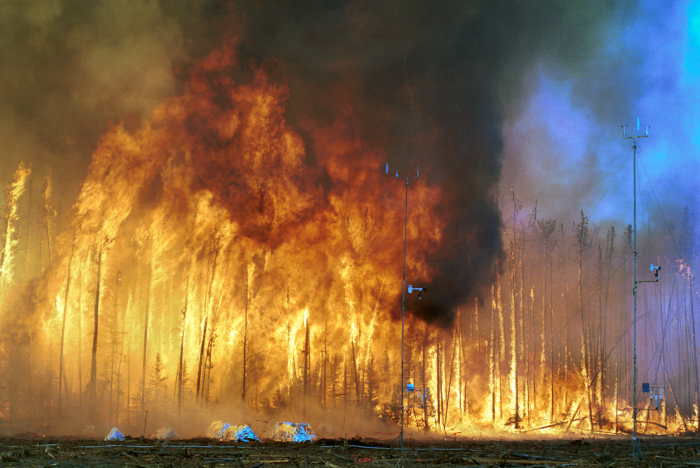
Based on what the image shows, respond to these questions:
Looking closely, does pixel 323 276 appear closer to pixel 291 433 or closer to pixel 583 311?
pixel 291 433

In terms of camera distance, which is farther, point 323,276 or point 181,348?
point 323,276

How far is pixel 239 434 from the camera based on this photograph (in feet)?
50.8

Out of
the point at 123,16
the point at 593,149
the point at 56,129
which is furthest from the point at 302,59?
the point at 593,149

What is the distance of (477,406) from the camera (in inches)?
763

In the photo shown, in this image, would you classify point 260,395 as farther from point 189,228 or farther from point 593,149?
point 593,149

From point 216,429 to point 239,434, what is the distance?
1.27m

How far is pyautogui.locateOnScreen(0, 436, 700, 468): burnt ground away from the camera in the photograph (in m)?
10.4

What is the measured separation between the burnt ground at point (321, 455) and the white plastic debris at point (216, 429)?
176cm

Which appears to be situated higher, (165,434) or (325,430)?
(165,434)

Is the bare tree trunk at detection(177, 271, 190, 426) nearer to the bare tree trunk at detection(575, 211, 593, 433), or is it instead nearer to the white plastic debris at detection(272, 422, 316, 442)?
the white plastic debris at detection(272, 422, 316, 442)

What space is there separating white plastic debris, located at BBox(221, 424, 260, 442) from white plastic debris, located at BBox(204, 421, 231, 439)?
8.4 inches

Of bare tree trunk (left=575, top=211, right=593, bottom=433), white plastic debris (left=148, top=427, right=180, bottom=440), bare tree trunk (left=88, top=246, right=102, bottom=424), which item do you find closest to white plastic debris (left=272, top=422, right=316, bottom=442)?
white plastic debris (left=148, top=427, right=180, bottom=440)

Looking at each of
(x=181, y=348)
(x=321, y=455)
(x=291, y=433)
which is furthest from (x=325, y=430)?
(x=321, y=455)

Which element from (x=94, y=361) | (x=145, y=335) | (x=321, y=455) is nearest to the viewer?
(x=321, y=455)
